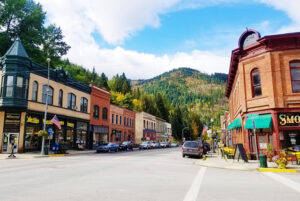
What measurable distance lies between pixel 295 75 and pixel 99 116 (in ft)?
104

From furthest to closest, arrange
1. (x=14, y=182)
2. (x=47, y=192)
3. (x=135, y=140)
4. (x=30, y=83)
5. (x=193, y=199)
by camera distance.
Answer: (x=135, y=140)
(x=30, y=83)
(x=14, y=182)
(x=47, y=192)
(x=193, y=199)

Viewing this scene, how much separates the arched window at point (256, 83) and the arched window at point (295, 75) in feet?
8.02

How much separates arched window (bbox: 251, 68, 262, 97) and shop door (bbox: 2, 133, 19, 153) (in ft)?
78.2

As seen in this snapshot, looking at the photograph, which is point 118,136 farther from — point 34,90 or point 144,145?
point 34,90

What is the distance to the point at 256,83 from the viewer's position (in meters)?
20.3

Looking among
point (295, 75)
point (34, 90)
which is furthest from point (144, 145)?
point (295, 75)

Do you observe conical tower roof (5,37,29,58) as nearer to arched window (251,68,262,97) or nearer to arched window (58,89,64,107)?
arched window (58,89,64,107)

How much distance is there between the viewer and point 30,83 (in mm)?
27109

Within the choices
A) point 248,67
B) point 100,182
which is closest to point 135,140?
point 248,67

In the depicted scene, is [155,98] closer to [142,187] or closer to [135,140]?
[135,140]

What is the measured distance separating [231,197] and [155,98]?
98980 millimetres

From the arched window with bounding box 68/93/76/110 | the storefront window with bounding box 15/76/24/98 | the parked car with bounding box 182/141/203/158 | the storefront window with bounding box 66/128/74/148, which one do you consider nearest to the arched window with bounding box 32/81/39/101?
the storefront window with bounding box 15/76/24/98

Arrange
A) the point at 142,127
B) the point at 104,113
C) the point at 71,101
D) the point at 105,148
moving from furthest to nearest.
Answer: the point at 142,127, the point at 104,113, the point at 71,101, the point at 105,148

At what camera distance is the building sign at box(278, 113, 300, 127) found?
1794 cm
